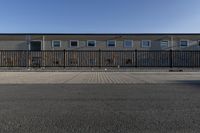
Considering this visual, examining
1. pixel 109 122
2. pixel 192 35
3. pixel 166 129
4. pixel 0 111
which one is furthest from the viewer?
pixel 192 35

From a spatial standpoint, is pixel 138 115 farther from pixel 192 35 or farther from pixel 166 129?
pixel 192 35

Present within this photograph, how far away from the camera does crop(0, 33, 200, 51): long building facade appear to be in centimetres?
5066

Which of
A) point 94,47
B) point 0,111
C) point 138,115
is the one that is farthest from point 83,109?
point 94,47

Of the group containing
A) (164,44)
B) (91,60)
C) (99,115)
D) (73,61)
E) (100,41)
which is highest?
(100,41)

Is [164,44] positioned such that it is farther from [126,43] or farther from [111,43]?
[111,43]

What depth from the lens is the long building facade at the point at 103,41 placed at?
166 feet

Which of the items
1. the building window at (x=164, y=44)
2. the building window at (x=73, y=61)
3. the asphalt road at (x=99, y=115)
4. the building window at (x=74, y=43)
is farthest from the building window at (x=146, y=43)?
the asphalt road at (x=99, y=115)

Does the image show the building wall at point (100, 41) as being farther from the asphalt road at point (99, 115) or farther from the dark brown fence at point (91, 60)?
the asphalt road at point (99, 115)

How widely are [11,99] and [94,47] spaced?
141 feet

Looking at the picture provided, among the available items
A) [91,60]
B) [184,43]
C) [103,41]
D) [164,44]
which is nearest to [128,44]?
[103,41]

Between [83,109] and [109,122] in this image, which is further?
[83,109]

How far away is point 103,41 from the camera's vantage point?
50969mm

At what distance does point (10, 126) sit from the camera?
504 centimetres

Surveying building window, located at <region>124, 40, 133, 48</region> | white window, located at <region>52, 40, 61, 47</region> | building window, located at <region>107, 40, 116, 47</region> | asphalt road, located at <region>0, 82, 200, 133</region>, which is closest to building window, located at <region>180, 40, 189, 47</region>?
building window, located at <region>124, 40, 133, 48</region>
